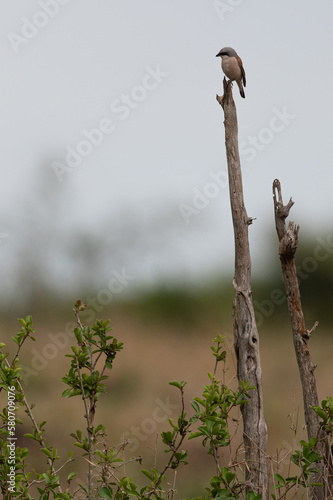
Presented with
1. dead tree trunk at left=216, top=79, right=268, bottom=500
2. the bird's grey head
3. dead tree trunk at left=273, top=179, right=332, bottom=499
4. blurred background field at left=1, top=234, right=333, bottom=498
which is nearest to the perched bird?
the bird's grey head

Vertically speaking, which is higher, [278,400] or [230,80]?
[230,80]

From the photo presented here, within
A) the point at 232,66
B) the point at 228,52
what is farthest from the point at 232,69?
the point at 228,52

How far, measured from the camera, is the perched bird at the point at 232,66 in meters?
4.64

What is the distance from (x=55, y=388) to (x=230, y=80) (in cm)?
517

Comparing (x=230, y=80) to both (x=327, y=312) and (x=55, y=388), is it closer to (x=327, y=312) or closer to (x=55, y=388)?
(x=55, y=388)

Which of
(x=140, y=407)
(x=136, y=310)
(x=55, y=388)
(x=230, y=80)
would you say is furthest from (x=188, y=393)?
(x=230, y=80)

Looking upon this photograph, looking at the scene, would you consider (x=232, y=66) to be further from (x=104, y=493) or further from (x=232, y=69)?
(x=104, y=493)

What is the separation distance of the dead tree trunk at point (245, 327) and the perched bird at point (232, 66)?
0.82 feet

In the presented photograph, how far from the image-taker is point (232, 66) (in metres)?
4.64

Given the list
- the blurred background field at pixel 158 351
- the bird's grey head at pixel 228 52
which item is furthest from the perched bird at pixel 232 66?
the blurred background field at pixel 158 351

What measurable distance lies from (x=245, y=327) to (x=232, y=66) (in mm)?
2046

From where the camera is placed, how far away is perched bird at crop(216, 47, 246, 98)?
4.64m

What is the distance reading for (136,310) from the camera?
35.2 feet

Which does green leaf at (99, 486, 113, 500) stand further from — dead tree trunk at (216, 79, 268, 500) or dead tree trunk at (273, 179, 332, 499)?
dead tree trunk at (273, 179, 332, 499)
